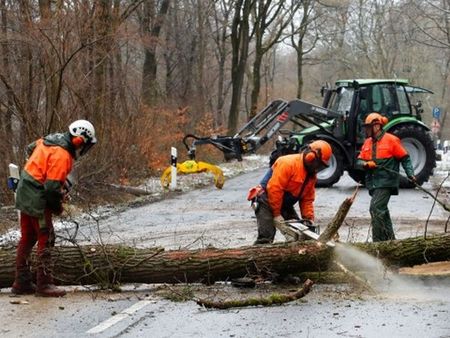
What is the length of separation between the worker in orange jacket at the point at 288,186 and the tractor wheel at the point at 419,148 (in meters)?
10.6

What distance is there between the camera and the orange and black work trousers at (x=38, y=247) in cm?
752

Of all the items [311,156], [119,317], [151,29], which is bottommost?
[119,317]

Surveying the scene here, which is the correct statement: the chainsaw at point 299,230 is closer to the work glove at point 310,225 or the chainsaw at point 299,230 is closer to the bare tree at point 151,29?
the work glove at point 310,225

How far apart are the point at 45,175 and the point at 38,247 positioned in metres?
0.79

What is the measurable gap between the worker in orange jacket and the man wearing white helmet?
2115mm

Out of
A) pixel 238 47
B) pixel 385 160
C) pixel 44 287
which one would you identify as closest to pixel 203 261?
pixel 44 287

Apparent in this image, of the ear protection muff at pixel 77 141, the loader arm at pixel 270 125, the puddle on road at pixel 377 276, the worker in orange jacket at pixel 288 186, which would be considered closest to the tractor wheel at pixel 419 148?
the loader arm at pixel 270 125

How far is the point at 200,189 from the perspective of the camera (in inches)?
789

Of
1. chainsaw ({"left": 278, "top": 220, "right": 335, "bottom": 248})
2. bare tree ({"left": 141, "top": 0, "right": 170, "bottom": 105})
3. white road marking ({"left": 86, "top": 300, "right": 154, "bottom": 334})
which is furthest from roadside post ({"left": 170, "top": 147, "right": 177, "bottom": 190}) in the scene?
white road marking ({"left": 86, "top": 300, "right": 154, "bottom": 334})

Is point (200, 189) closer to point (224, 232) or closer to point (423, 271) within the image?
point (224, 232)

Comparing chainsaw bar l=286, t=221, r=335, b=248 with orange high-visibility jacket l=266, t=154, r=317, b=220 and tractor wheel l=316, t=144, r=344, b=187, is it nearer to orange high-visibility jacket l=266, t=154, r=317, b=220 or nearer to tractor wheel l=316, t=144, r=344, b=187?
orange high-visibility jacket l=266, t=154, r=317, b=220

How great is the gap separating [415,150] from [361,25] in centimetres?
3884

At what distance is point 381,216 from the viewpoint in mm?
9664

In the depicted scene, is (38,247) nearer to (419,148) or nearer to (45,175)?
(45,175)
